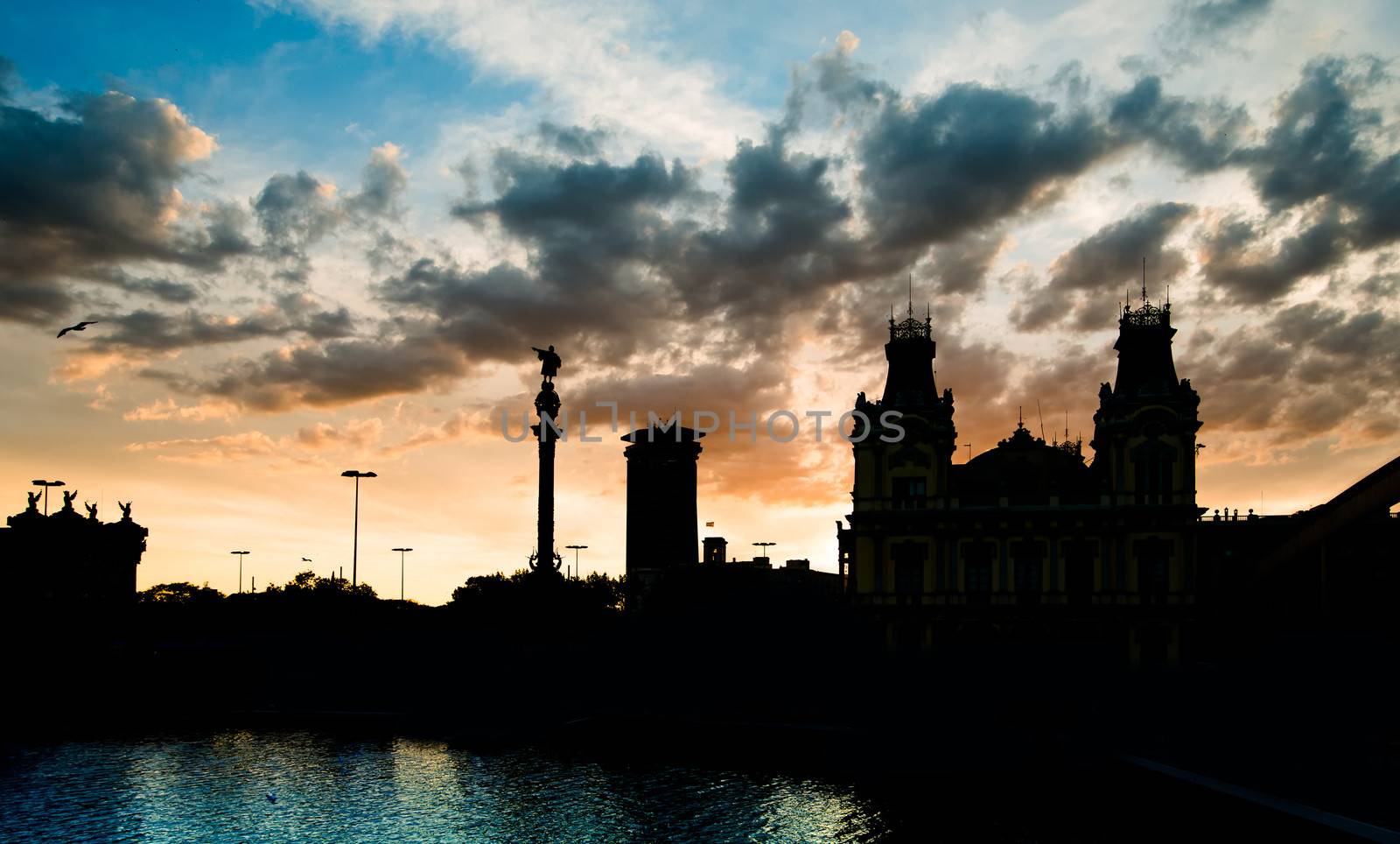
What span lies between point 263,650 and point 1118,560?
53.2m

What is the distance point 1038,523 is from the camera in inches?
2793

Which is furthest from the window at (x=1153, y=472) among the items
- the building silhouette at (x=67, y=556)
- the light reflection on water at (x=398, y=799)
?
the building silhouette at (x=67, y=556)

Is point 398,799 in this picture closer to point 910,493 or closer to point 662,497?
point 910,493

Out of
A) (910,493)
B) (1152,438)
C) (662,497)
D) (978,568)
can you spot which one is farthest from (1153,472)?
(662,497)

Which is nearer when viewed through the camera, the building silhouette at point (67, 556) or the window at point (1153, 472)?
the window at point (1153, 472)

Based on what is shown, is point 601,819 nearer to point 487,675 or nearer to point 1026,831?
point 1026,831

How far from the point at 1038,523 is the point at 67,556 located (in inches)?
3389

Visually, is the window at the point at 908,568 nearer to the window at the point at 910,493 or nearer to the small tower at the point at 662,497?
the window at the point at 910,493

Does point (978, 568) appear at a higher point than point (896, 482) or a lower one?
lower

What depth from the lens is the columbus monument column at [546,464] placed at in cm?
7850

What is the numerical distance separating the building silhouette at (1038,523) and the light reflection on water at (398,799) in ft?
88.6

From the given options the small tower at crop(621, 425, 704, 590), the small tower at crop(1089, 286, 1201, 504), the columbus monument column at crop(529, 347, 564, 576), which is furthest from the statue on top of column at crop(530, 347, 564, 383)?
the small tower at crop(621, 425, 704, 590)

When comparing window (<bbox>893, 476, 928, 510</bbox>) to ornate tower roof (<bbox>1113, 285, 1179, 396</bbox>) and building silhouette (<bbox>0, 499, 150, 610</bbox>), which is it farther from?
building silhouette (<bbox>0, 499, 150, 610</bbox>)

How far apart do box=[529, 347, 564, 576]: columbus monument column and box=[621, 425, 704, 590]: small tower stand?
294 ft
